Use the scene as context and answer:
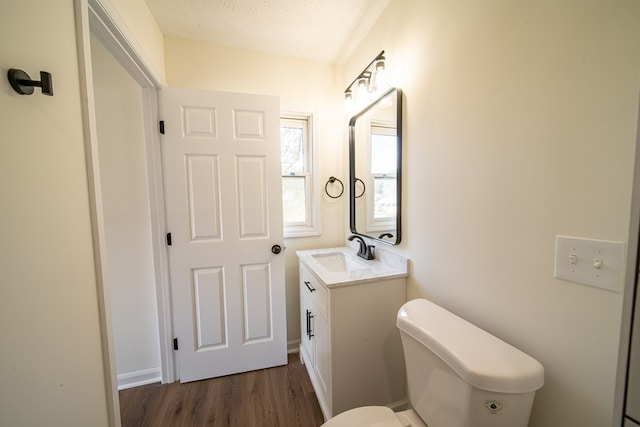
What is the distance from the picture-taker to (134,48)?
117 cm

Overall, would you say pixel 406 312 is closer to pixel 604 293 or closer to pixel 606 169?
pixel 604 293

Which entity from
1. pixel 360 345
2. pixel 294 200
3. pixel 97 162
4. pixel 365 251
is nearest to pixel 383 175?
pixel 365 251

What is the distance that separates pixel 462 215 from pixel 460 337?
48 cm

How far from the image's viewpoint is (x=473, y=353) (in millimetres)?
719

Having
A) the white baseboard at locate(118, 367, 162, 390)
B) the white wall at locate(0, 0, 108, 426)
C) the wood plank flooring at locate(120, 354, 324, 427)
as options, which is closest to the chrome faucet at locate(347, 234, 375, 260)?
the wood plank flooring at locate(120, 354, 324, 427)

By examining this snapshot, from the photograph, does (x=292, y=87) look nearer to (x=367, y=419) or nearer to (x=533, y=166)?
(x=533, y=166)

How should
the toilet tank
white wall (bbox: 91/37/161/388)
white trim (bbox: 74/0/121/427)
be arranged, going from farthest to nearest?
white wall (bbox: 91/37/161/388) → white trim (bbox: 74/0/121/427) → the toilet tank

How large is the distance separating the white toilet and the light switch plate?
0.89ft

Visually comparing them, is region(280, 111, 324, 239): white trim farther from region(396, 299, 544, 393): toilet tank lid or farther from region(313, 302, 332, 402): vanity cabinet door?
region(396, 299, 544, 393): toilet tank lid

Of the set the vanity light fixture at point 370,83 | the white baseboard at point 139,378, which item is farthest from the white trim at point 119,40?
the white baseboard at point 139,378

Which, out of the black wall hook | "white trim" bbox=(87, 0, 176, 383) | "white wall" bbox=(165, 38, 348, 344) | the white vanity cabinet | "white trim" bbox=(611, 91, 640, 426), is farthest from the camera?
"white wall" bbox=(165, 38, 348, 344)

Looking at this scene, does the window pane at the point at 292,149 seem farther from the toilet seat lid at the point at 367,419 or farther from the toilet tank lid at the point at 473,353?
the toilet seat lid at the point at 367,419

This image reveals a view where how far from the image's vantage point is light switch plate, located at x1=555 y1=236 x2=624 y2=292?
60 cm

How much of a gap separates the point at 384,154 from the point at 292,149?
2.80 ft
